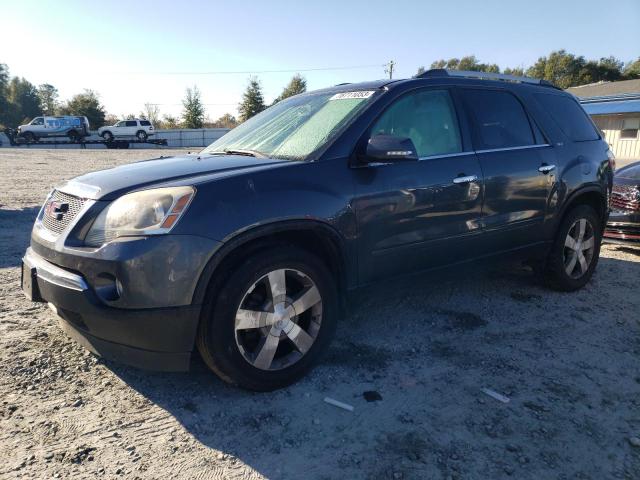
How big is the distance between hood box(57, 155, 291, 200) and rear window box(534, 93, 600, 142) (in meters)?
2.94

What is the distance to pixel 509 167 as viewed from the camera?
3924 millimetres

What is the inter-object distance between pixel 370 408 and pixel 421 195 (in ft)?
4.78

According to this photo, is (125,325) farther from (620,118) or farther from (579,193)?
(620,118)

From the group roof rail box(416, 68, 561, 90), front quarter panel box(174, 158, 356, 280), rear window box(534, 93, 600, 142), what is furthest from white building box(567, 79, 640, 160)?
front quarter panel box(174, 158, 356, 280)

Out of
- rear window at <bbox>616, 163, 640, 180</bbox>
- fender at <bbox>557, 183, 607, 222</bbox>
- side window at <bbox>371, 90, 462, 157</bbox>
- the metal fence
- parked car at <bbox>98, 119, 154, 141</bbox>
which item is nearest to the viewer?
side window at <bbox>371, 90, 462, 157</bbox>

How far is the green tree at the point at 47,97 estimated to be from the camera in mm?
70125

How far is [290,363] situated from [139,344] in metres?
0.90

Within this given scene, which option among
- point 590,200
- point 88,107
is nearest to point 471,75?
point 590,200

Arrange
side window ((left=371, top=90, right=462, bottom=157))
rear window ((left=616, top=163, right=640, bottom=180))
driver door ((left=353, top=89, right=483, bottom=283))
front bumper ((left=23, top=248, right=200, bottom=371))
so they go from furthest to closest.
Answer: rear window ((left=616, top=163, right=640, bottom=180))
side window ((left=371, top=90, right=462, bottom=157))
driver door ((left=353, top=89, right=483, bottom=283))
front bumper ((left=23, top=248, right=200, bottom=371))

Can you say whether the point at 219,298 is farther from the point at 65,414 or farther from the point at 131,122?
the point at 131,122

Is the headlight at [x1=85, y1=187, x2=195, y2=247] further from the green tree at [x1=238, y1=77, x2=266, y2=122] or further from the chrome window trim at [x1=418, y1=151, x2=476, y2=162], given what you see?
the green tree at [x1=238, y1=77, x2=266, y2=122]

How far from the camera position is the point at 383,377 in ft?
10.3

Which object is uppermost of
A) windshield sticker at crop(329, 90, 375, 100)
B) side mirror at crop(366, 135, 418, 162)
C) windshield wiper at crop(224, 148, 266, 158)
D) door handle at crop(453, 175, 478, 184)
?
windshield sticker at crop(329, 90, 375, 100)

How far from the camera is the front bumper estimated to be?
248 cm
